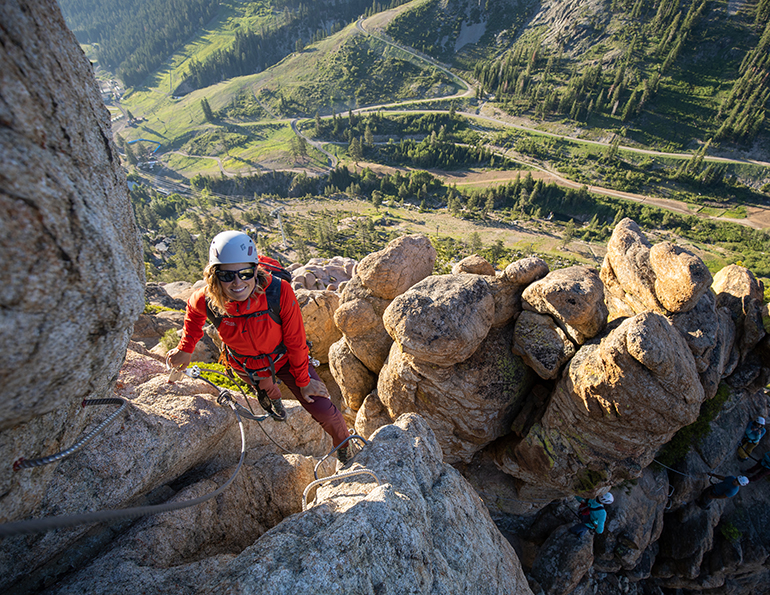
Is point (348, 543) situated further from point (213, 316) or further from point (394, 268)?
point (394, 268)

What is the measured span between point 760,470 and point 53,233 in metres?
22.7

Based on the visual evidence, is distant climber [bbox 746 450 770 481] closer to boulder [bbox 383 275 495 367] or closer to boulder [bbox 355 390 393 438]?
boulder [bbox 383 275 495 367]

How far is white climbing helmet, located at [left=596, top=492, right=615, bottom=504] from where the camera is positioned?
12.3 m

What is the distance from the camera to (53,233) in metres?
2.94

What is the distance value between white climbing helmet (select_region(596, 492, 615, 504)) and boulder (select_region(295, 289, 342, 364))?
519 inches

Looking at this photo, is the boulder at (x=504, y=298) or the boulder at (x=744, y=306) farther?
the boulder at (x=504, y=298)

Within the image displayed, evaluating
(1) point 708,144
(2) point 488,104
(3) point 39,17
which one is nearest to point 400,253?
(3) point 39,17

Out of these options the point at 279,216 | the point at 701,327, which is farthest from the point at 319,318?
the point at 279,216

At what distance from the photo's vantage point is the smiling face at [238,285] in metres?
5.67

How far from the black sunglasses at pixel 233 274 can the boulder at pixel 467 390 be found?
6.83 meters

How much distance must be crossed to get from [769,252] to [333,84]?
196 meters

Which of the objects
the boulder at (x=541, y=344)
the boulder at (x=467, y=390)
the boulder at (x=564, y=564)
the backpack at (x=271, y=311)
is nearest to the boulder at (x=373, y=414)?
the boulder at (x=467, y=390)

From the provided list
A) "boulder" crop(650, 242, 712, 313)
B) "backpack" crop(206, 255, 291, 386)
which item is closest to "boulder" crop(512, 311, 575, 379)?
"boulder" crop(650, 242, 712, 313)

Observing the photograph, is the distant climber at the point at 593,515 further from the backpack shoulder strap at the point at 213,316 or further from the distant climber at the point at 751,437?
the backpack shoulder strap at the point at 213,316
